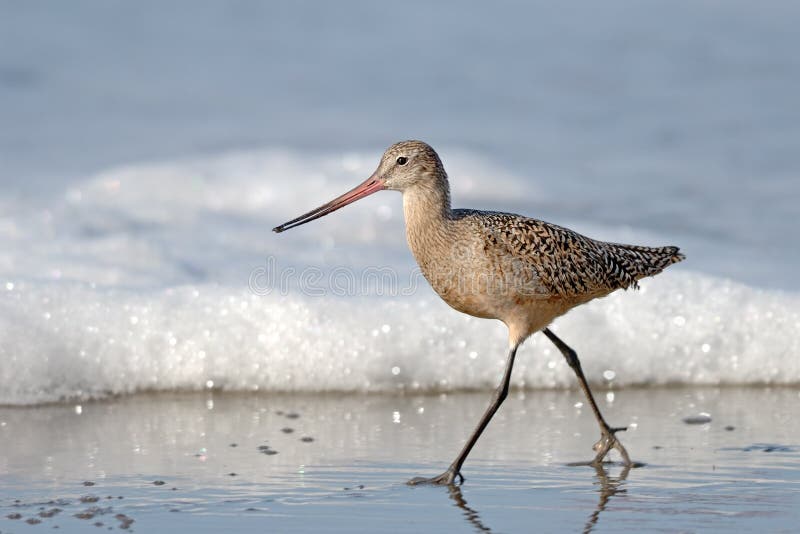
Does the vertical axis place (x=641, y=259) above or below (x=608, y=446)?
above

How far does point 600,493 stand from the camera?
17.4 feet

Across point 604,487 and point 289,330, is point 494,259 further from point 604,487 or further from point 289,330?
point 289,330

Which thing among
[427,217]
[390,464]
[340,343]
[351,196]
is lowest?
[390,464]

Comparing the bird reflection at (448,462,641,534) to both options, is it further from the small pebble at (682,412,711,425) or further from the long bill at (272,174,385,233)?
the long bill at (272,174,385,233)

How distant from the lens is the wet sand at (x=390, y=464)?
4.85 metres

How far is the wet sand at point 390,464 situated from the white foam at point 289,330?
152 mm

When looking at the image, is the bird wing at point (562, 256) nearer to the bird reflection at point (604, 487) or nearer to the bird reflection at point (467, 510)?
the bird reflection at point (604, 487)

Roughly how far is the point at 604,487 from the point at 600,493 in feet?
0.34

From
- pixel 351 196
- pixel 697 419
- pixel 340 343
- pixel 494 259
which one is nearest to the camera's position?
pixel 494 259

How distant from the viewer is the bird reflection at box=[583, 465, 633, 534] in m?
4.86

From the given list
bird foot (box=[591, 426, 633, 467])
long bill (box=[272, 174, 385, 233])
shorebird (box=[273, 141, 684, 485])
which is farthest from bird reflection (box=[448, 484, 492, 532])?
long bill (box=[272, 174, 385, 233])

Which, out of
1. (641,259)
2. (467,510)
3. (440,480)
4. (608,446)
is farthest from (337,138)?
(467,510)

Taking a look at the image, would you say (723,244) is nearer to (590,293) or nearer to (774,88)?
(590,293)

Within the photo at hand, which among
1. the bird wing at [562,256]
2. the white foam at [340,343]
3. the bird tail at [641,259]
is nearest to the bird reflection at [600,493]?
the bird wing at [562,256]
